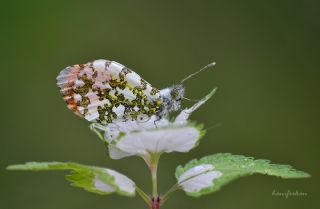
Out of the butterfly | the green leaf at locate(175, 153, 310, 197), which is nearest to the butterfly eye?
the butterfly

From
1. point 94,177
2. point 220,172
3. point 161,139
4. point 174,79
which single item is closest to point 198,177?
point 220,172

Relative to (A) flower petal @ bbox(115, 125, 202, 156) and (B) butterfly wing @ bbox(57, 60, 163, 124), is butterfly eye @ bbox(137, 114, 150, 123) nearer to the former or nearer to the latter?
(B) butterfly wing @ bbox(57, 60, 163, 124)

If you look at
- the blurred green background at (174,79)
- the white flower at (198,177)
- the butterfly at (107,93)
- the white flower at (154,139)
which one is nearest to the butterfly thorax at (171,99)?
the butterfly at (107,93)

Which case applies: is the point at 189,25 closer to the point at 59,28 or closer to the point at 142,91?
the point at 59,28

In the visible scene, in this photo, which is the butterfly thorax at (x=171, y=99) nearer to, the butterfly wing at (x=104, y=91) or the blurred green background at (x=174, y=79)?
Result: the butterfly wing at (x=104, y=91)

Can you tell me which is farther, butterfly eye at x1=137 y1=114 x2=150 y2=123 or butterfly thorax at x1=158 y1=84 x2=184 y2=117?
butterfly thorax at x1=158 y1=84 x2=184 y2=117

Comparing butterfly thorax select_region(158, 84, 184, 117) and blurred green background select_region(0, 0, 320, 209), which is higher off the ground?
blurred green background select_region(0, 0, 320, 209)

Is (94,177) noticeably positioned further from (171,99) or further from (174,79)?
(174,79)
